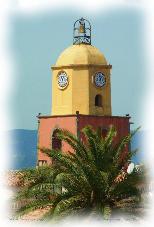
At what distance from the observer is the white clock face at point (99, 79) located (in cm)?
2489

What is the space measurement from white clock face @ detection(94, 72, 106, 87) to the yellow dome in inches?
21.2

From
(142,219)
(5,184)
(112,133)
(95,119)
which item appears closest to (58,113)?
(95,119)

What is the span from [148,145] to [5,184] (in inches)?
306

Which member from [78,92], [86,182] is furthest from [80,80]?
[86,182]

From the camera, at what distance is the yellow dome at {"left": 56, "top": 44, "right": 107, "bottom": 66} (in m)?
24.7

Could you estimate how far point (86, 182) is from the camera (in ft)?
45.0

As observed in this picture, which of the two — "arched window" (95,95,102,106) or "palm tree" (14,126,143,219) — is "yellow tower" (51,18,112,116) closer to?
"arched window" (95,95,102,106)

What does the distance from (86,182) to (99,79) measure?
1175 cm

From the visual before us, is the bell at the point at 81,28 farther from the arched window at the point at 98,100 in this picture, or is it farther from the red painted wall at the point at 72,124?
the red painted wall at the point at 72,124

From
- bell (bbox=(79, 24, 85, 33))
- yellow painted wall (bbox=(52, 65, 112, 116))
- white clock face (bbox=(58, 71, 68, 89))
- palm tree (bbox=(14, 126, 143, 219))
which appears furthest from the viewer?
white clock face (bbox=(58, 71, 68, 89))

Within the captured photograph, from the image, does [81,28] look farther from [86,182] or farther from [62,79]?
[86,182]

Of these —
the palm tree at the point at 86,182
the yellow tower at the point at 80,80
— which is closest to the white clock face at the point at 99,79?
the yellow tower at the point at 80,80

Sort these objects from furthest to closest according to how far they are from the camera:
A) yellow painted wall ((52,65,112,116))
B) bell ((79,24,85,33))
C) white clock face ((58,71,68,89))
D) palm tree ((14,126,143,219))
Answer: white clock face ((58,71,68,89)) → yellow painted wall ((52,65,112,116)) → bell ((79,24,85,33)) → palm tree ((14,126,143,219))

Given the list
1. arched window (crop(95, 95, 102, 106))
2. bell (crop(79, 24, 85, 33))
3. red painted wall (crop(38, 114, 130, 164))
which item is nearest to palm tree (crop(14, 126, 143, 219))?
bell (crop(79, 24, 85, 33))
